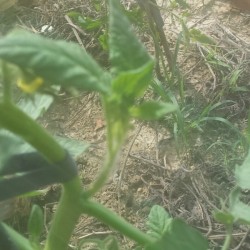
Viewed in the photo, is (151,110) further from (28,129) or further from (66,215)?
(66,215)

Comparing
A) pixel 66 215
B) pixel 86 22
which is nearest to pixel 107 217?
pixel 66 215

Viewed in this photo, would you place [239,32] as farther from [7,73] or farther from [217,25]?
[7,73]

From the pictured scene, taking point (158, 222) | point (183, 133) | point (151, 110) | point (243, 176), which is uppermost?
point (151, 110)

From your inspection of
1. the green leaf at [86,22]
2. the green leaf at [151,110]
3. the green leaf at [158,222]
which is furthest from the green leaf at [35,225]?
the green leaf at [86,22]

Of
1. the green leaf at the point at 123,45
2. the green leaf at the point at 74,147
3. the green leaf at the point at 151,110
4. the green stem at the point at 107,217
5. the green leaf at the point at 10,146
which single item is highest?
the green leaf at the point at 123,45

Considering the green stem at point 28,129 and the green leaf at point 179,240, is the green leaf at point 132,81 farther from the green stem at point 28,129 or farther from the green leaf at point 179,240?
the green leaf at point 179,240

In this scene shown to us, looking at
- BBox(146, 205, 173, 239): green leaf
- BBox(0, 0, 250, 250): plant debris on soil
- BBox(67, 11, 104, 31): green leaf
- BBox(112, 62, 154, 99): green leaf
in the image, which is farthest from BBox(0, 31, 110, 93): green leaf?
BBox(67, 11, 104, 31): green leaf
